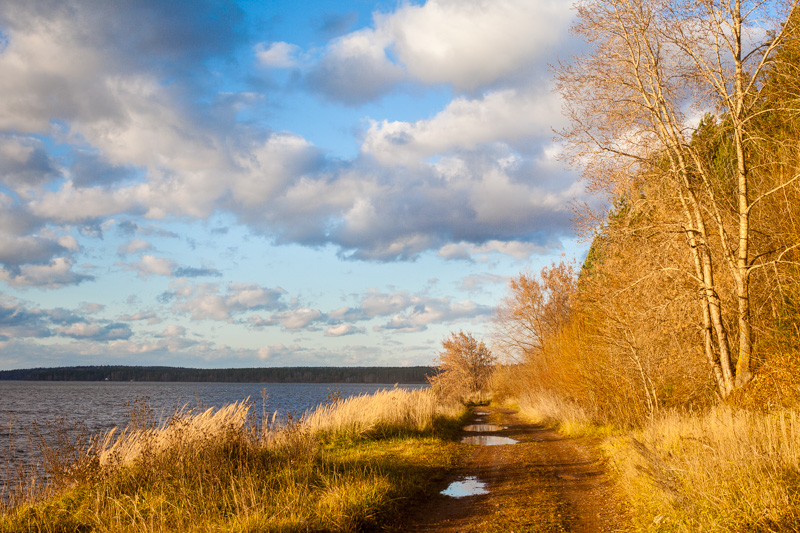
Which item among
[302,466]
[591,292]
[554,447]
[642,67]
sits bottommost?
[554,447]

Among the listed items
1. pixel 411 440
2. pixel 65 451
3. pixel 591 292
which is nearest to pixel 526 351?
pixel 591 292

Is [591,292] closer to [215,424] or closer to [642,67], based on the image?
[642,67]

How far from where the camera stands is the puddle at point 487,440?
15.2 m

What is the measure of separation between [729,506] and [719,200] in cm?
1001

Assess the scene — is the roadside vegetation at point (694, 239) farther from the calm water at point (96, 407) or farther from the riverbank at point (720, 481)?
the calm water at point (96, 407)

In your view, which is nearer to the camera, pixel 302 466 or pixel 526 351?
pixel 302 466

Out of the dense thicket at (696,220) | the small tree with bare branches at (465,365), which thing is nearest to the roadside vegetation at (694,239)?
the dense thicket at (696,220)

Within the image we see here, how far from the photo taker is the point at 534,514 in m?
6.98

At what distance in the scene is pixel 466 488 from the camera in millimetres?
8898

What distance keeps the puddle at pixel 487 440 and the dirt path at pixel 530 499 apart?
2246mm

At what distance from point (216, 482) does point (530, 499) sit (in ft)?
15.9

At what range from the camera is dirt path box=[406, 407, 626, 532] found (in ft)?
21.6

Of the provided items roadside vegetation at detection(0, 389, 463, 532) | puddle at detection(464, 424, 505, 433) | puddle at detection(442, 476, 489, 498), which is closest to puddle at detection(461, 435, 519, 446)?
puddle at detection(464, 424, 505, 433)

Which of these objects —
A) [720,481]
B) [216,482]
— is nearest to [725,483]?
[720,481]
